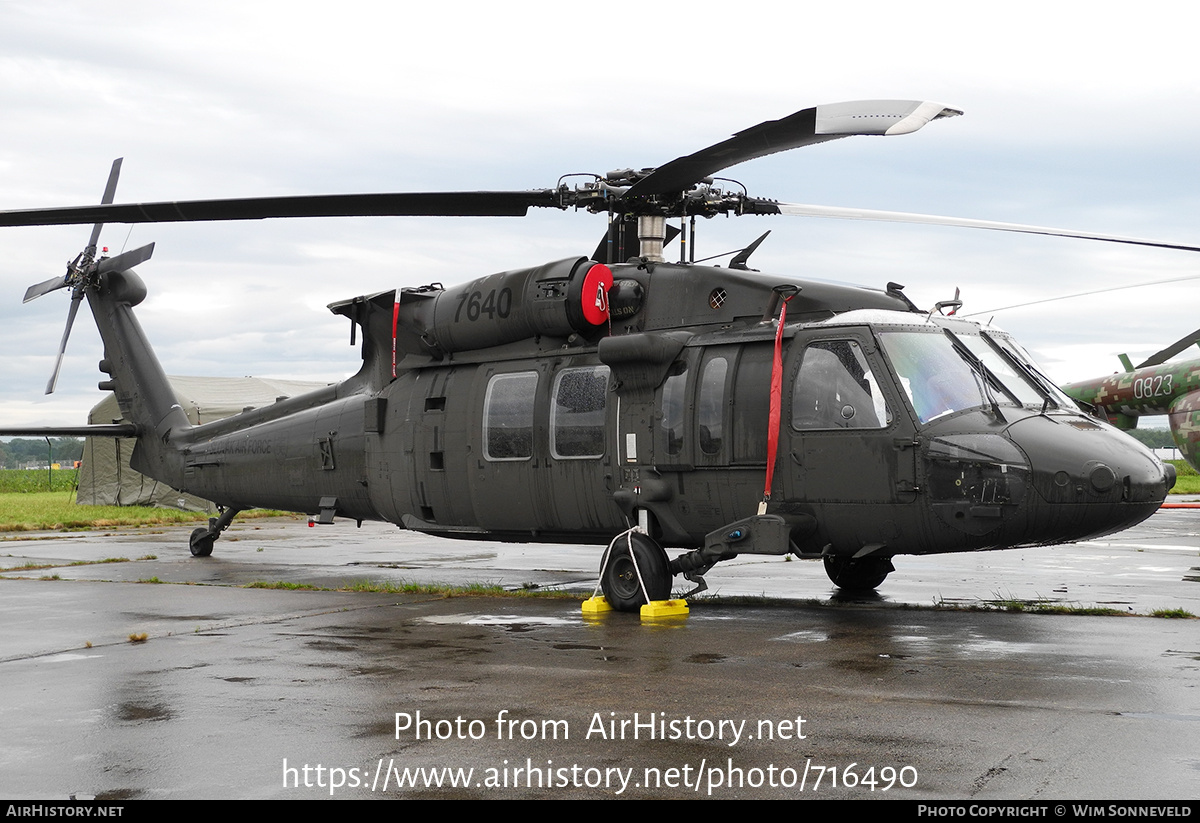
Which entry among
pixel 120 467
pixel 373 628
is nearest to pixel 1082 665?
pixel 373 628

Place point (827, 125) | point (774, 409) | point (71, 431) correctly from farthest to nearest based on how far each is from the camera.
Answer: point (71, 431), point (774, 409), point (827, 125)

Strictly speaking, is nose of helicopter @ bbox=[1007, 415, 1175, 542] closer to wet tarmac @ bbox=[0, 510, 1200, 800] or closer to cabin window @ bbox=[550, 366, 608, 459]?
wet tarmac @ bbox=[0, 510, 1200, 800]

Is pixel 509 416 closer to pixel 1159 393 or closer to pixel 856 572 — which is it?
pixel 856 572

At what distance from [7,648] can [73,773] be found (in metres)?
4.02

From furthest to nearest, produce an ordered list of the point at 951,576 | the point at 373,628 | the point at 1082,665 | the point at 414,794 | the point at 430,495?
1. the point at 951,576
2. the point at 430,495
3. the point at 373,628
4. the point at 1082,665
5. the point at 414,794

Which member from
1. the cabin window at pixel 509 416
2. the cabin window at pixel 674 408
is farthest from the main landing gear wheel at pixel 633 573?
the cabin window at pixel 509 416

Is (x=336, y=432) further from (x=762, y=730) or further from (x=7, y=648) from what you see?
(x=762, y=730)

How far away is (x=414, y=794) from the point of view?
4.52 m

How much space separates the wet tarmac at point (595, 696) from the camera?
185 inches

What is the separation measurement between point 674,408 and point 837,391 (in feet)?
4.87

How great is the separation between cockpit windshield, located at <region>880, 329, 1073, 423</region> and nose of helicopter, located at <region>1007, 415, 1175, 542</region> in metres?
0.50

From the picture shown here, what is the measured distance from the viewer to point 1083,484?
332 inches

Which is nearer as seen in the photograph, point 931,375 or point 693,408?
point 931,375

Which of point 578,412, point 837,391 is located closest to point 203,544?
point 578,412
